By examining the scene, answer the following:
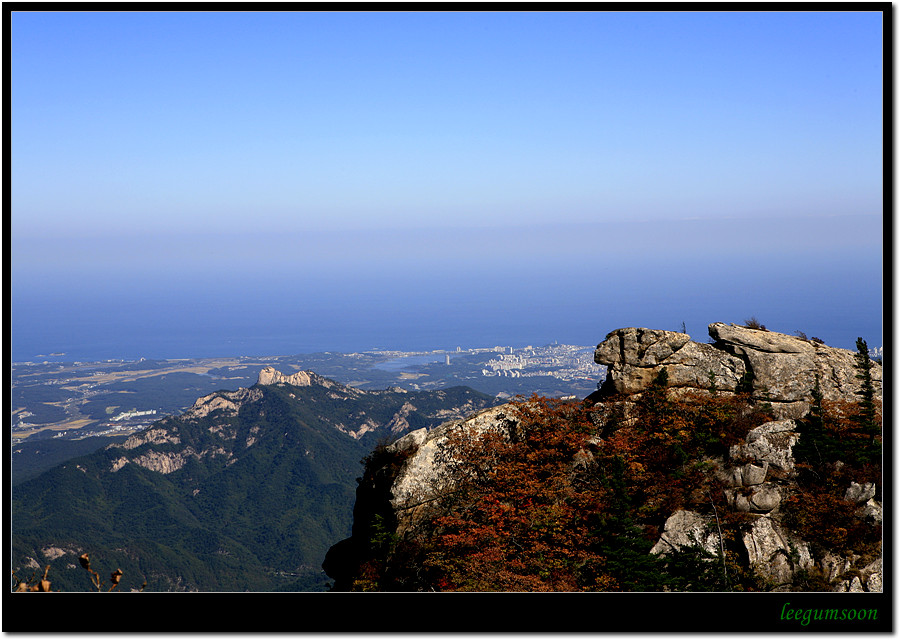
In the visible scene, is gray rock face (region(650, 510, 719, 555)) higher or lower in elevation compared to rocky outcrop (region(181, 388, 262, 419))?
higher

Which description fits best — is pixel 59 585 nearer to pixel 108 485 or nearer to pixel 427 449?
pixel 108 485

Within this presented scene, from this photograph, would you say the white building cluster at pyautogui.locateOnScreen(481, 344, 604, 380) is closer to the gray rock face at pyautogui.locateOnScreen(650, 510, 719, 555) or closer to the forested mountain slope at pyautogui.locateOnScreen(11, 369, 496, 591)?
the forested mountain slope at pyautogui.locateOnScreen(11, 369, 496, 591)

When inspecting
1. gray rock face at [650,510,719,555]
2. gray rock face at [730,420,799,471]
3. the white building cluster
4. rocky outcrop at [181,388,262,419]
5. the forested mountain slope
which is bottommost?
the forested mountain slope

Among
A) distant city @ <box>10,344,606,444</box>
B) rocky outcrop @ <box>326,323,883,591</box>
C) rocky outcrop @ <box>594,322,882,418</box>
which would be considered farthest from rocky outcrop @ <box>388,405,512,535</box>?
distant city @ <box>10,344,606,444</box>

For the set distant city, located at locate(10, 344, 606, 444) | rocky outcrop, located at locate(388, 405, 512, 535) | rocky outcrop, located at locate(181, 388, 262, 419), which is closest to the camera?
rocky outcrop, located at locate(388, 405, 512, 535)

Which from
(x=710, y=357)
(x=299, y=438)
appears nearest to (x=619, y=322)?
(x=299, y=438)

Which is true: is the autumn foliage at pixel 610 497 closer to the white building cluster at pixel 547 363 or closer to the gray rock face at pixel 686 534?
the gray rock face at pixel 686 534

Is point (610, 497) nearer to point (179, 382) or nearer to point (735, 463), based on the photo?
point (735, 463)

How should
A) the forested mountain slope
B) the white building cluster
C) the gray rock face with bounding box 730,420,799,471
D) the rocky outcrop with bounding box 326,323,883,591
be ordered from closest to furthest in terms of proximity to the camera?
the rocky outcrop with bounding box 326,323,883,591, the gray rock face with bounding box 730,420,799,471, the forested mountain slope, the white building cluster
